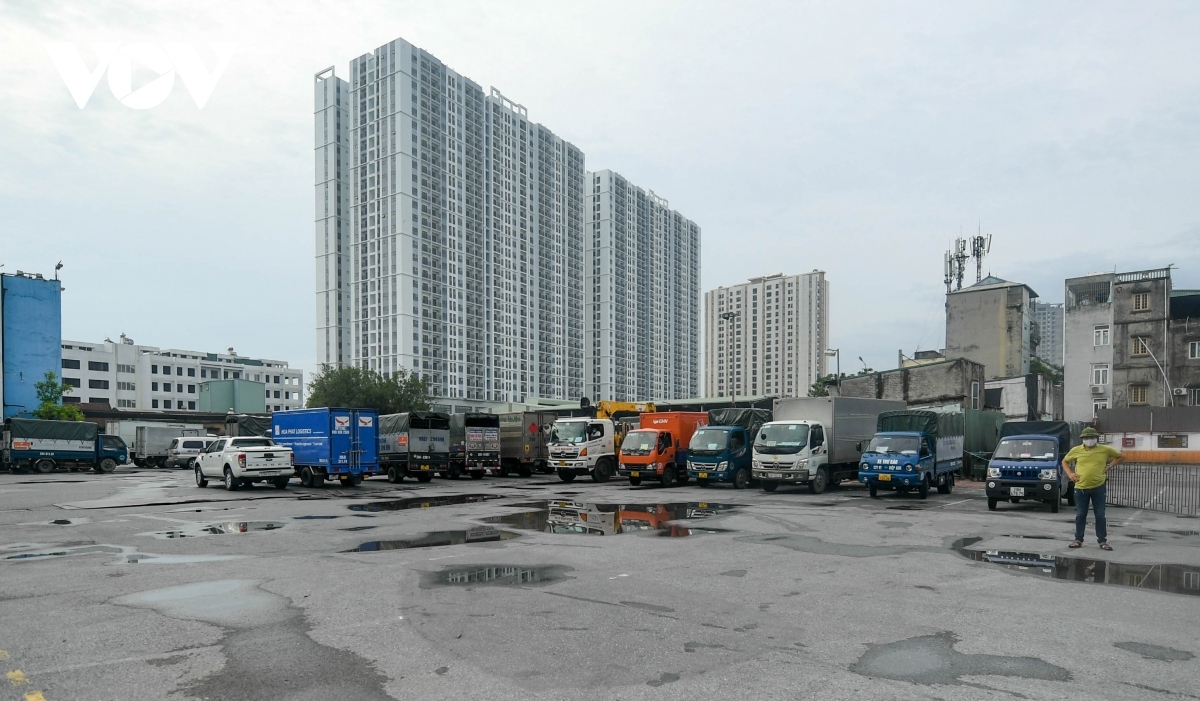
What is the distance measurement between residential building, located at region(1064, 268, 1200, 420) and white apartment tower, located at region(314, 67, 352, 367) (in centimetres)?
9217

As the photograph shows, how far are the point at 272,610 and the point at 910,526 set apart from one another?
12.0 m

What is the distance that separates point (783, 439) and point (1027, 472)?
7.60 meters

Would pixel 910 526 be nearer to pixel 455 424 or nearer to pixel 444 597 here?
pixel 444 597

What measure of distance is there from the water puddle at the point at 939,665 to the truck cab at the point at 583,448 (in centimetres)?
2398

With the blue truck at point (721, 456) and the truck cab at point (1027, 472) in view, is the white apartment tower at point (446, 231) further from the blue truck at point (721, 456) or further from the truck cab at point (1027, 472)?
the truck cab at point (1027, 472)

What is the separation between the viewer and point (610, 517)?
16.4m

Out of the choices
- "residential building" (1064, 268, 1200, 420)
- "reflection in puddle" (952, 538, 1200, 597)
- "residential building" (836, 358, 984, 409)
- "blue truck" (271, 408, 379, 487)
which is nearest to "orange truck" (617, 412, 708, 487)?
"blue truck" (271, 408, 379, 487)

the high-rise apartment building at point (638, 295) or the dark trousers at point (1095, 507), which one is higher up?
the high-rise apartment building at point (638, 295)

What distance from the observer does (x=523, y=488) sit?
26.6 m

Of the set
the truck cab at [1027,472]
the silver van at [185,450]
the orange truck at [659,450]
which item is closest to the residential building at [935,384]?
the orange truck at [659,450]

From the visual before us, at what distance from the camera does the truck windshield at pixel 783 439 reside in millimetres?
24188

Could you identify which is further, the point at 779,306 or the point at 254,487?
the point at 779,306

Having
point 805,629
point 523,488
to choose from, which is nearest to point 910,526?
point 805,629

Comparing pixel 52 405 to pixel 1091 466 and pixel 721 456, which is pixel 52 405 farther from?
pixel 1091 466
